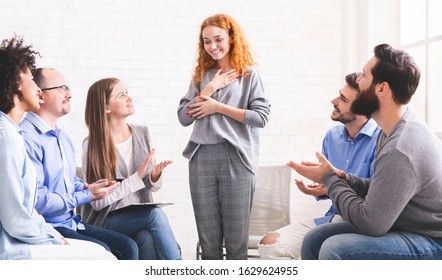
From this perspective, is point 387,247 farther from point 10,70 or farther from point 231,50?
point 10,70

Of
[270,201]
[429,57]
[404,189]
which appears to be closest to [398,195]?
[404,189]

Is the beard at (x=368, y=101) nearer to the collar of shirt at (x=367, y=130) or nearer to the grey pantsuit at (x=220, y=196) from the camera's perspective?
the collar of shirt at (x=367, y=130)

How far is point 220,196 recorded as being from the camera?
2910 millimetres

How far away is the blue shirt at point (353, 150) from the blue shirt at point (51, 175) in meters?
1.22

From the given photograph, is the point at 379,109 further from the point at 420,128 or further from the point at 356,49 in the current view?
the point at 356,49

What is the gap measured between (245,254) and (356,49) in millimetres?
2352

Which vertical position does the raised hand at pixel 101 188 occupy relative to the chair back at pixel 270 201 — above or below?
above

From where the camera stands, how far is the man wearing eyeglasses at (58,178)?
8.16ft

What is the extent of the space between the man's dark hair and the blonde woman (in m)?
1.09

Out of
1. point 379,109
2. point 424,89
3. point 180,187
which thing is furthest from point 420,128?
point 180,187

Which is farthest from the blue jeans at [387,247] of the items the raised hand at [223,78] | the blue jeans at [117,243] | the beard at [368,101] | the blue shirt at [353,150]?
the raised hand at [223,78]

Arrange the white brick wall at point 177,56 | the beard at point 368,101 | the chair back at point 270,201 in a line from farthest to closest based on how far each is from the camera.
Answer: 1. the white brick wall at point 177,56
2. the chair back at point 270,201
3. the beard at point 368,101

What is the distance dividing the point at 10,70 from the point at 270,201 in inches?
80.0

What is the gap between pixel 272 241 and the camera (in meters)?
3.11
